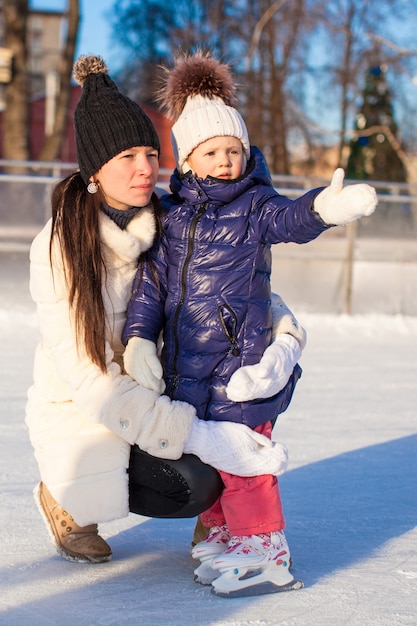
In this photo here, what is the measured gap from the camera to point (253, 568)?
2662 millimetres

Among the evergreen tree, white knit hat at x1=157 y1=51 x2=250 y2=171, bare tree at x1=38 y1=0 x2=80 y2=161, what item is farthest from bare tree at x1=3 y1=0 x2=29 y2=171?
white knit hat at x1=157 y1=51 x2=250 y2=171

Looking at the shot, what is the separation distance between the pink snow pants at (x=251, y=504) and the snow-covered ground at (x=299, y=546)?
0.19 meters

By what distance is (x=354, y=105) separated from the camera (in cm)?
2811

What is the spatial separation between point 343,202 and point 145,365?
70 centimetres

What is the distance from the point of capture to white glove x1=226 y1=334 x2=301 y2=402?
2.67 m

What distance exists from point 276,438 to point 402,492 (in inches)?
39.6

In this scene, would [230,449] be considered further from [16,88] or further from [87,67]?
[16,88]

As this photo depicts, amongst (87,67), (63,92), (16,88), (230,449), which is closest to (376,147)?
(63,92)

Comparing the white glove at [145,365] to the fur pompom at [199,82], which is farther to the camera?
the fur pompom at [199,82]

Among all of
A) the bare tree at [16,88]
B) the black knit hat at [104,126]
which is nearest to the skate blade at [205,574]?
the black knit hat at [104,126]

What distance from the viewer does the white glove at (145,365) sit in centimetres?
269

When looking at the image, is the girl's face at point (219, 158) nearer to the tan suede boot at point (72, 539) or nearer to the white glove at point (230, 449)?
the white glove at point (230, 449)

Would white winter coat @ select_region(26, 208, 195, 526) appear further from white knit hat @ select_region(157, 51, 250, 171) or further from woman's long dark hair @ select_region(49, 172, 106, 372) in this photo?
white knit hat @ select_region(157, 51, 250, 171)

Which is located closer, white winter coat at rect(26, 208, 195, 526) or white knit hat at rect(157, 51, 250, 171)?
white winter coat at rect(26, 208, 195, 526)
